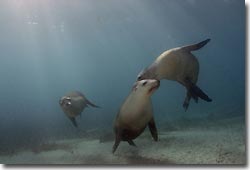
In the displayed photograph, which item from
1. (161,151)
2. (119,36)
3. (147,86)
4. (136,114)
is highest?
(147,86)

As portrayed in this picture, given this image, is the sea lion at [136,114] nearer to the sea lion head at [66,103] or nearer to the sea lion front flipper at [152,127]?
the sea lion front flipper at [152,127]

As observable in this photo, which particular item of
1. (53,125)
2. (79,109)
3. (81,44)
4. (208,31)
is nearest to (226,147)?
(79,109)

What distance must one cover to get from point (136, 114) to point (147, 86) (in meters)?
0.31

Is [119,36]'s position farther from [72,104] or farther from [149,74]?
[149,74]

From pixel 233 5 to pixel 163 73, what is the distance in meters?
0.94

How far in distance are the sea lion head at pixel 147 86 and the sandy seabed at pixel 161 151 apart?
60 centimetres

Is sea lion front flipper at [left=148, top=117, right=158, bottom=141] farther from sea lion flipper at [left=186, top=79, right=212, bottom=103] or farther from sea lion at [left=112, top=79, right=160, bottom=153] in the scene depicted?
sea lion flipper at [left=186, top=79, right=212, bottom=103]

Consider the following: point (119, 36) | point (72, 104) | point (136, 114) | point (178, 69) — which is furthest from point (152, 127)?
point (119, 36)

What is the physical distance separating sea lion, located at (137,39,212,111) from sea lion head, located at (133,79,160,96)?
6.0 inches

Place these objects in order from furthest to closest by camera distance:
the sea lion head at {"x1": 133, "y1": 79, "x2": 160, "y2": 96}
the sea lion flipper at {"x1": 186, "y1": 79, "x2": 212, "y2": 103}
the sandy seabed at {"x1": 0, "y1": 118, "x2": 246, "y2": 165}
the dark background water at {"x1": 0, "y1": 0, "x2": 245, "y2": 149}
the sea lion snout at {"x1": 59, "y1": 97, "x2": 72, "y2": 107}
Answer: the dark background water at {"x1": 0, "y1": 0, "x2": 245, "y2": 149}
the sea lion snout at {"x1": 59, "y1": 97, "x2": 72, "y2": 107}
the sea lion flipper at {"x1": 186, "y1": 79, "x2": 212, "y2": 103}
the sea lion head at {"x1": 133, "y1": 79, "x2": 160, "y2": 96}
the sandy seabed at {"x1": 0, "y1": 118, "x2": 246, "y2": 165}

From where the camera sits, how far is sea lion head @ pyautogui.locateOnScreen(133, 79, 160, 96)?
3207 mm

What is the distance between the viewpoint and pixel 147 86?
3229mm

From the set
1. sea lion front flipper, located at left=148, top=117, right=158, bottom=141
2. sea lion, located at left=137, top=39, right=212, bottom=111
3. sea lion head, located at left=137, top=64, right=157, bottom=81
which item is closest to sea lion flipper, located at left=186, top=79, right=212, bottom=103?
sea lion, located at left=137, top=39, right=212, bottom=111

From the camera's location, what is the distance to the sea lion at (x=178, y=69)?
345 cm
